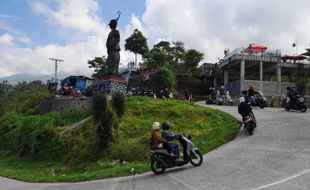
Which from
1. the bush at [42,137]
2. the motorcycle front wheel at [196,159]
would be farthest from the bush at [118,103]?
the motorcycle front wheel at [196,159]

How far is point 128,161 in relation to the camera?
13047 millimetres

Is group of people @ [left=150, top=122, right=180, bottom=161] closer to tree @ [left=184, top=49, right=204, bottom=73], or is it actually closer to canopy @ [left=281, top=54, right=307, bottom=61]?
canopy @ [left=281, top=54, right=307, bottom=61]

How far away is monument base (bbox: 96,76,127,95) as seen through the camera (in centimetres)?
2003

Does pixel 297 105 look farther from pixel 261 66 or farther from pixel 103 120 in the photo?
pixel 261 66

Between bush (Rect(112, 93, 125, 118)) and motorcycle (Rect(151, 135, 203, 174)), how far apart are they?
517 cm

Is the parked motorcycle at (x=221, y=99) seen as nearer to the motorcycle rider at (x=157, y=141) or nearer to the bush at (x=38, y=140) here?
the bush at (x=38, y=140)

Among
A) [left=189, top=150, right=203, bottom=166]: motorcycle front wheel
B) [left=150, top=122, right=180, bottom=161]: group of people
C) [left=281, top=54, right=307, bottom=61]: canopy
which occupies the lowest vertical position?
[left=189, top=150, right=203, bottom=166]: motorcycle front wheel

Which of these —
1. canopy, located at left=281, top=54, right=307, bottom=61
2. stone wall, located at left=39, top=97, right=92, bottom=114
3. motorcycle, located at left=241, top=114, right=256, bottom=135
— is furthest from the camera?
canopy, located at left=281, top=54, right=307, bottom=61

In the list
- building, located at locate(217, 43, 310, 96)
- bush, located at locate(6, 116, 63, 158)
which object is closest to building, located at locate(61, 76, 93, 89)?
building, located at locate(217, 43, 310, 96)

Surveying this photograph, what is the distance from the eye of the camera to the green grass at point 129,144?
42.0 feet

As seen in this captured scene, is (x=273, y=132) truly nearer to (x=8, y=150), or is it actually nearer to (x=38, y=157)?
(x=38, y=157)

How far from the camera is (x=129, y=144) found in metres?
13.9

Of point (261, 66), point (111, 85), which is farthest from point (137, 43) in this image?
point (111, 85)

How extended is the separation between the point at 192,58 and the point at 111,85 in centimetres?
2803
